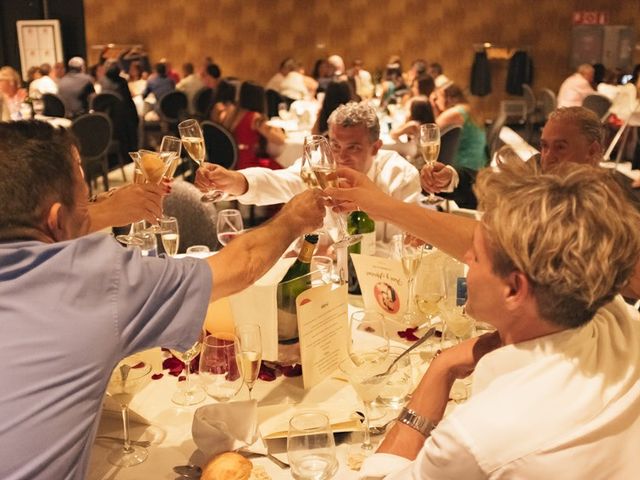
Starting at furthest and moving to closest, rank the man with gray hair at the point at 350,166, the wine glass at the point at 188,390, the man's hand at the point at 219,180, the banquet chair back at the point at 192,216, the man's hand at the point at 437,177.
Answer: the banquet chair back at the point at 192,216, the man with gray hair at the point at 350,166, the man's hand at the point at 437,177, the man's hand at the point at 219,180, the wine glass at the point at 188,390

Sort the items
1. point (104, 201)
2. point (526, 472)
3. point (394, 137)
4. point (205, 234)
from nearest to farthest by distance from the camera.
Result: point (526, 472), point (104, 201), point (205, 234), point (394, 137)

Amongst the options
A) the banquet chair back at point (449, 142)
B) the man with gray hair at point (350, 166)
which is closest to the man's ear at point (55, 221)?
A: the man with gray hair at point (350, 166)

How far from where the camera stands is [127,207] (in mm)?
2256

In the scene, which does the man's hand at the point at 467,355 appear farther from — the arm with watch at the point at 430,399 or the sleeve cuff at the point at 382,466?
the sleeve cuff at the point at 382,466

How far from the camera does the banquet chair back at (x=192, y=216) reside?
319 cm

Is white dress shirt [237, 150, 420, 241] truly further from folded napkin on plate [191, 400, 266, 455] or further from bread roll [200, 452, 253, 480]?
bread roll [200, 452, 253, 480]

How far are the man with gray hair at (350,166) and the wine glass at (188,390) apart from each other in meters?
1.21

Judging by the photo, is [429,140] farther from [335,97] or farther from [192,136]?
[335,97]

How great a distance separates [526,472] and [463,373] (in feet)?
1.25

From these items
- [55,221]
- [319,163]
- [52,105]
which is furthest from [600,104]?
[55,221]

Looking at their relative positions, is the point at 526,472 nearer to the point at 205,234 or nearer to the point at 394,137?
the point at 205,234

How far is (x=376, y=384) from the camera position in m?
1.51

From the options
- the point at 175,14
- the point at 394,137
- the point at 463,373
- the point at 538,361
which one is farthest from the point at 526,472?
the point at 175,14

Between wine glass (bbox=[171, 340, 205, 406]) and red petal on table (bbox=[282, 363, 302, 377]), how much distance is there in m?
0.23
